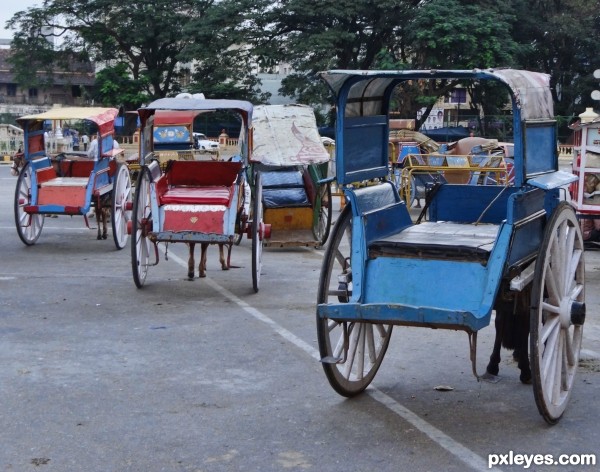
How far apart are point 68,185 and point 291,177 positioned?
121 inches

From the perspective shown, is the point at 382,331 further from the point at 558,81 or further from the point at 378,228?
the point at 558,81

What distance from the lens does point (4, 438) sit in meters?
5.33

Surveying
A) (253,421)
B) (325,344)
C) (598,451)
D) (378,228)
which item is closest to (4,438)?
(253,421)

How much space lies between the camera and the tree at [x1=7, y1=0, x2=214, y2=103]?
150ft

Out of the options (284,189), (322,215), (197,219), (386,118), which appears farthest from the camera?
(322,215)

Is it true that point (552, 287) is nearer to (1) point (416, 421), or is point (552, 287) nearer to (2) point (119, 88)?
(1) point (416, 421)

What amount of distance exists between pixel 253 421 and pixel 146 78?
43.2 meters

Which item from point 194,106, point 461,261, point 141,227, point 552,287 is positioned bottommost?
point 141,227

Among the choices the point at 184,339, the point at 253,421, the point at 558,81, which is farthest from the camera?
the point at 558,81

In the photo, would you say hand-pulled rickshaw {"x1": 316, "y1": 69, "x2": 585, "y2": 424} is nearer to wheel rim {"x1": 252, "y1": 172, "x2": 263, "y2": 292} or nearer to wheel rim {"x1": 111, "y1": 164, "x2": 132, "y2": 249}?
wheel rim {"x1": 252, "y1": 172, "x2": 263, "y2": 292}

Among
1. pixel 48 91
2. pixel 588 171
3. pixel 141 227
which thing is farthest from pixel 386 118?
pixel 48 91

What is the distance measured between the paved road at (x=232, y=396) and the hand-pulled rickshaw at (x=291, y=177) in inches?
147

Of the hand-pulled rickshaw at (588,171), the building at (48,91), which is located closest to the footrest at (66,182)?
the hand-pulled rickshaw at (588,171)

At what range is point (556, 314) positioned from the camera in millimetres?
5641
